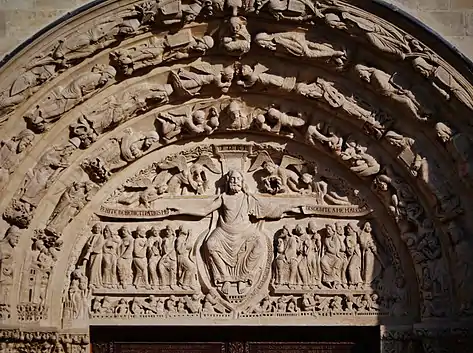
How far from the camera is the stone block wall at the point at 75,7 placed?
366 inches

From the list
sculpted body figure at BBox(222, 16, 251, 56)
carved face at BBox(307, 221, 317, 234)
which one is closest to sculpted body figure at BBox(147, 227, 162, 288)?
carved face at BBox(307, 221, 317, 234)

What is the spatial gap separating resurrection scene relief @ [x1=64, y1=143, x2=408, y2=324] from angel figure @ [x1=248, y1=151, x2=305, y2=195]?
1 centimetres

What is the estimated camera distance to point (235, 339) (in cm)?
984

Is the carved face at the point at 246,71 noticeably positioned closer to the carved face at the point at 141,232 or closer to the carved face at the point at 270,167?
the carved face at the point at 270,167

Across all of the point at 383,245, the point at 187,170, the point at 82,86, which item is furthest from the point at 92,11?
the point at 383,245

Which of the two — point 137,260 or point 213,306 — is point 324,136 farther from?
point 137,260

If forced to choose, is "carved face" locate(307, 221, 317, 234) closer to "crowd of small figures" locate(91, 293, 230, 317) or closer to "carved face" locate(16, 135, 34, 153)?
"crowd of small figures" locate(91, 293, 230, 317)

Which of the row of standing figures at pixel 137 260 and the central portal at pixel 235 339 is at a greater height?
the row of standing figures at pixel 137 260

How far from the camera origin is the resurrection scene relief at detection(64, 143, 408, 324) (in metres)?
9.74

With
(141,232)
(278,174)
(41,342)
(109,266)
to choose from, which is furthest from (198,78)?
(41,342)

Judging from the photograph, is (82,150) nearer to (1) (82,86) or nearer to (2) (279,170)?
Answer: (1) (82,86)

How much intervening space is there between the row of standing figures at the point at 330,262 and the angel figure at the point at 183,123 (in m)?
1.07

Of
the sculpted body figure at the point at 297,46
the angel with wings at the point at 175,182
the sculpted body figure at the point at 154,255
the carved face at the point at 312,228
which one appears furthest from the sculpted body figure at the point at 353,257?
the sculpted body figure at the point at 154,255

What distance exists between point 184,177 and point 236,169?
1.39 feet
